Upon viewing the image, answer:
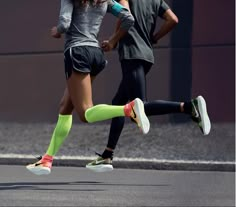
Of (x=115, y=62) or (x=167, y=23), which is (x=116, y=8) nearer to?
(x=167, y=23)

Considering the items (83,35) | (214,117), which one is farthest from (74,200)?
(214,117)

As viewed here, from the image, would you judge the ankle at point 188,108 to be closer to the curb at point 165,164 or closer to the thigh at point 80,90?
the thigh at point 80,90

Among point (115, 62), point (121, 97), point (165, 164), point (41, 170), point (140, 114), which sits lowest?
point (165, 164)

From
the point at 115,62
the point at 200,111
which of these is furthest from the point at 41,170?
the point at 115,62

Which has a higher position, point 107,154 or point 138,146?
point 107,154

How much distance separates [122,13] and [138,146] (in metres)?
4.07

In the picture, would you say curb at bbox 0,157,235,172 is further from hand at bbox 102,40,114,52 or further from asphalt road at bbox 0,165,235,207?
hand at bbox 102,40,114,52

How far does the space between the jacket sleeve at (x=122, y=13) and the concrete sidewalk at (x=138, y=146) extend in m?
2.88

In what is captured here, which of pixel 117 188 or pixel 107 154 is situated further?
pixel 107 154

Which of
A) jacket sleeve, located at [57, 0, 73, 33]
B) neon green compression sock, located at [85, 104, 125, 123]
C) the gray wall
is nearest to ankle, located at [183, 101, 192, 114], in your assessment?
neon green compression sock, located at [85, 104, 125, 123]

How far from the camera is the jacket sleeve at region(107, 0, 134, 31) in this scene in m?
6.71

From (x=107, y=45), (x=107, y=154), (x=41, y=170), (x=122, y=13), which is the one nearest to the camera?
(x=122, y=13)

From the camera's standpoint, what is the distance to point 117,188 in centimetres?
698

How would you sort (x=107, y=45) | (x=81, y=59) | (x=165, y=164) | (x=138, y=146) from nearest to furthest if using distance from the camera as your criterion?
(x=81, y=59), (x=107, y=45), (x=165, y=164), (x=138, y=146)
